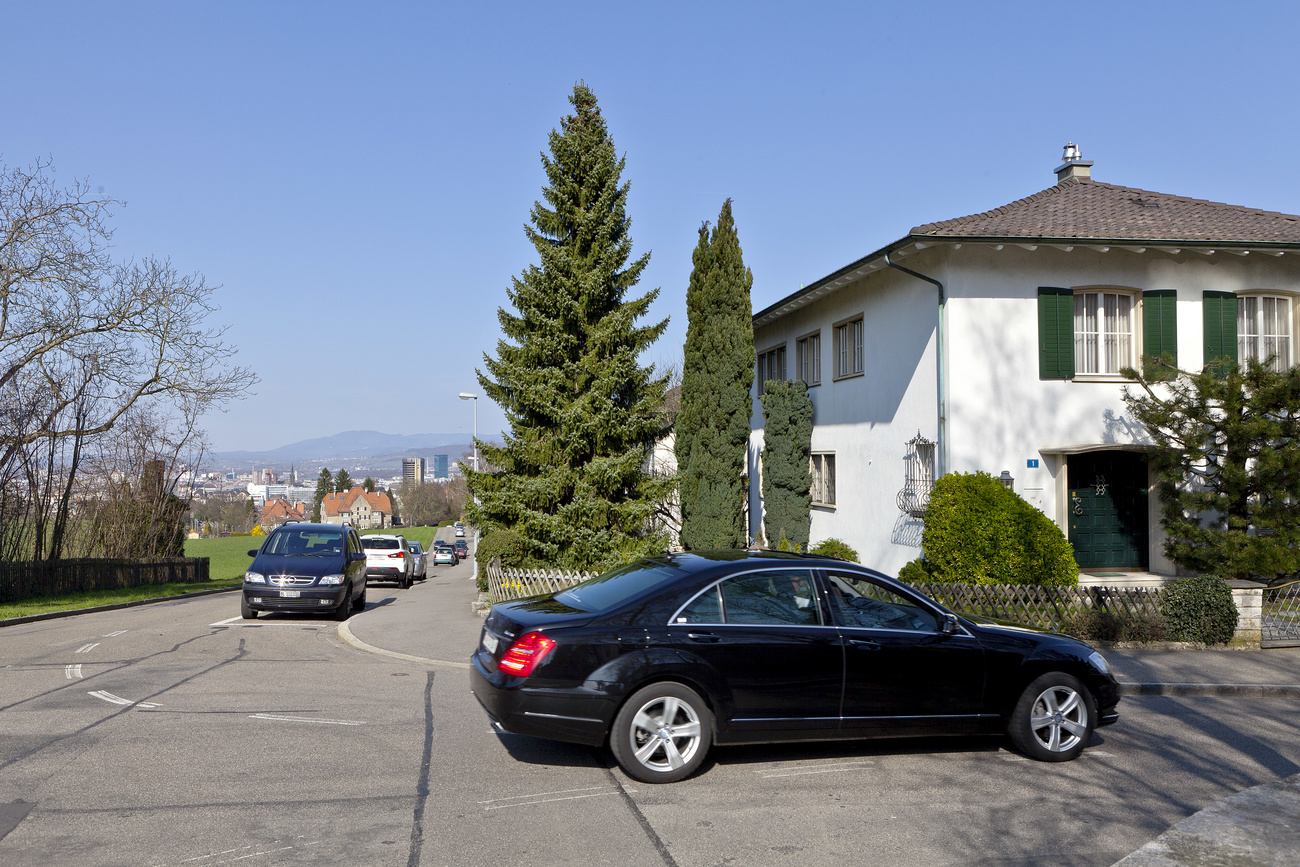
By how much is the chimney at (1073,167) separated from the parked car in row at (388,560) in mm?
21438

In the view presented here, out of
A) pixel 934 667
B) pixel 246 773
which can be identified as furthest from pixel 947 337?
pixel 246 773

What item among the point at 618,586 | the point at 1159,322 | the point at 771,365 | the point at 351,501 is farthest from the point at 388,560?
the point at 351,501

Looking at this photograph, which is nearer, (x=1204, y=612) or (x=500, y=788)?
(x=500, y=788)

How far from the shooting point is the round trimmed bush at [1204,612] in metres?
11.8

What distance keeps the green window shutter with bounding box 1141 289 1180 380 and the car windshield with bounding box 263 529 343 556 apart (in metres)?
14.5

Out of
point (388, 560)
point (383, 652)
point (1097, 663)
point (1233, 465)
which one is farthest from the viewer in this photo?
point (388, 560)

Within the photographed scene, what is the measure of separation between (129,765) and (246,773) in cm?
87

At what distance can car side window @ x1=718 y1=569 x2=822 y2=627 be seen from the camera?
6.51m

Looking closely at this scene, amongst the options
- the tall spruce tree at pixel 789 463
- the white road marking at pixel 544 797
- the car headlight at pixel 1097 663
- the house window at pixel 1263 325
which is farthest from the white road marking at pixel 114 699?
the house window at pixel 1263 325

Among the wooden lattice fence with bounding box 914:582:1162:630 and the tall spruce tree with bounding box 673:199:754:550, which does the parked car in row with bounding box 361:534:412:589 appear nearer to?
the tall spruce tree with bounding box 673:199:754:550

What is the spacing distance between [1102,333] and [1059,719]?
1102cm

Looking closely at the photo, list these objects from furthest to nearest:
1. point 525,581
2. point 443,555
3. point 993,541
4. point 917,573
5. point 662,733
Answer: point 443,555 → point 525,581 → point 917,573 → point 993,541 → point 662,733

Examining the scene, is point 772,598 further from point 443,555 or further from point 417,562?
point 443,555

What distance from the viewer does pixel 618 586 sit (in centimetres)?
685
